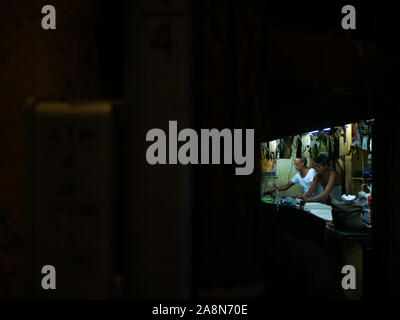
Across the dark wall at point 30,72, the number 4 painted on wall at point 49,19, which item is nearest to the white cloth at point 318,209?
the dark wall at point 30,72

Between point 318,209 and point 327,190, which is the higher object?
point 327,190

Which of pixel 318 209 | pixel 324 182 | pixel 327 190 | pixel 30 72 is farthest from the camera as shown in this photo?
pixel 324 182

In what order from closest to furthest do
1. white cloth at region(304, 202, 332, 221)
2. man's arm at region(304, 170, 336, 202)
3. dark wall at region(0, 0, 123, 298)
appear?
dark wall at region(0, 0, 123, 298), white cloth at region(304, 202, 332, 221), man's arm at region(304, 170, 336, 202)

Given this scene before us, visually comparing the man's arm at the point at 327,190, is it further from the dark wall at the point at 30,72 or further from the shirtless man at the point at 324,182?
the dark wall at the point at 30,72

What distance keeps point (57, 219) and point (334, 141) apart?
29.6ft

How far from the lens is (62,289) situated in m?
1.05

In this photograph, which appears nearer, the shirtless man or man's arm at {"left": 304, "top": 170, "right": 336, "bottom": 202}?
man's arm at {"left": 304, "top": 170, "right": 336, "bottom": 202}

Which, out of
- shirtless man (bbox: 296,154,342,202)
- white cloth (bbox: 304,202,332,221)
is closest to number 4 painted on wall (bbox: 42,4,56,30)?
white cloth (bbox: 304,202,332,221)

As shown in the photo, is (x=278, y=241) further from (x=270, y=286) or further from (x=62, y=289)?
(x=62, y=289)

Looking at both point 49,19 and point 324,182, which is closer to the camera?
point 49,19

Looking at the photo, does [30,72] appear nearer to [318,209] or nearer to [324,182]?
[318,209]

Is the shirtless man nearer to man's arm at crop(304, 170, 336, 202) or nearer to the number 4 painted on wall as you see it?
man's arm at crop(304, 170, 336, 202)

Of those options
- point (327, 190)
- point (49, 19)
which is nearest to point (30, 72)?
point (49, 19)
